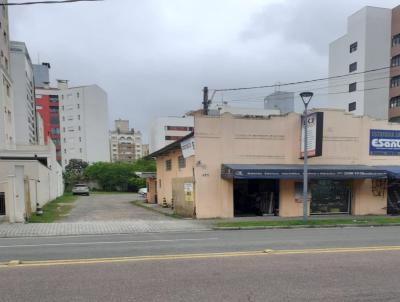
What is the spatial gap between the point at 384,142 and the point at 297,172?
20.3 ft

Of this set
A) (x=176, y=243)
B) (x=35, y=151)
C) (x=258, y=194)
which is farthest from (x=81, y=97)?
(x=176, y=243)

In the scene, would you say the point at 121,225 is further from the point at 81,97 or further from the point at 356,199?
the point at 81,97

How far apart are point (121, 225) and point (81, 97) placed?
300ft

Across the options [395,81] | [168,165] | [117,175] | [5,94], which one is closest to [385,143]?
[168,165]

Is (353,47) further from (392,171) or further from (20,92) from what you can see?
(20,92)

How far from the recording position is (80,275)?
6.75m

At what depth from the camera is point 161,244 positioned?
414 inches

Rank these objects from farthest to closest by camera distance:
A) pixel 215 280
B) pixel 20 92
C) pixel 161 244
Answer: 1. pixel 20 92
2. pixel 161 244
3. pixel 215 280

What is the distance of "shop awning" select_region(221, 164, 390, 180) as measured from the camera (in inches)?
682

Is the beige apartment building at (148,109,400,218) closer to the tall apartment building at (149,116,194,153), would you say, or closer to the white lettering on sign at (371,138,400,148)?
the white lettering on sign at (371,138,400,148)

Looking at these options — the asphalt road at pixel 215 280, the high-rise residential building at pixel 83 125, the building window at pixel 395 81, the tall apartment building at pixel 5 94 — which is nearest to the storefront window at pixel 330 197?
the asphalt road at pixel 215 280

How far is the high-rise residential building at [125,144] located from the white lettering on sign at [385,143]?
144130 mm

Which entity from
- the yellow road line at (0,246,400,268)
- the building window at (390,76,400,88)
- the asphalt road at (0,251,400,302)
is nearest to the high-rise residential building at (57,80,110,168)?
the building window at (390,76,400,88)

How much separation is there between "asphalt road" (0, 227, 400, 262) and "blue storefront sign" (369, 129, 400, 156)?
8528mm
